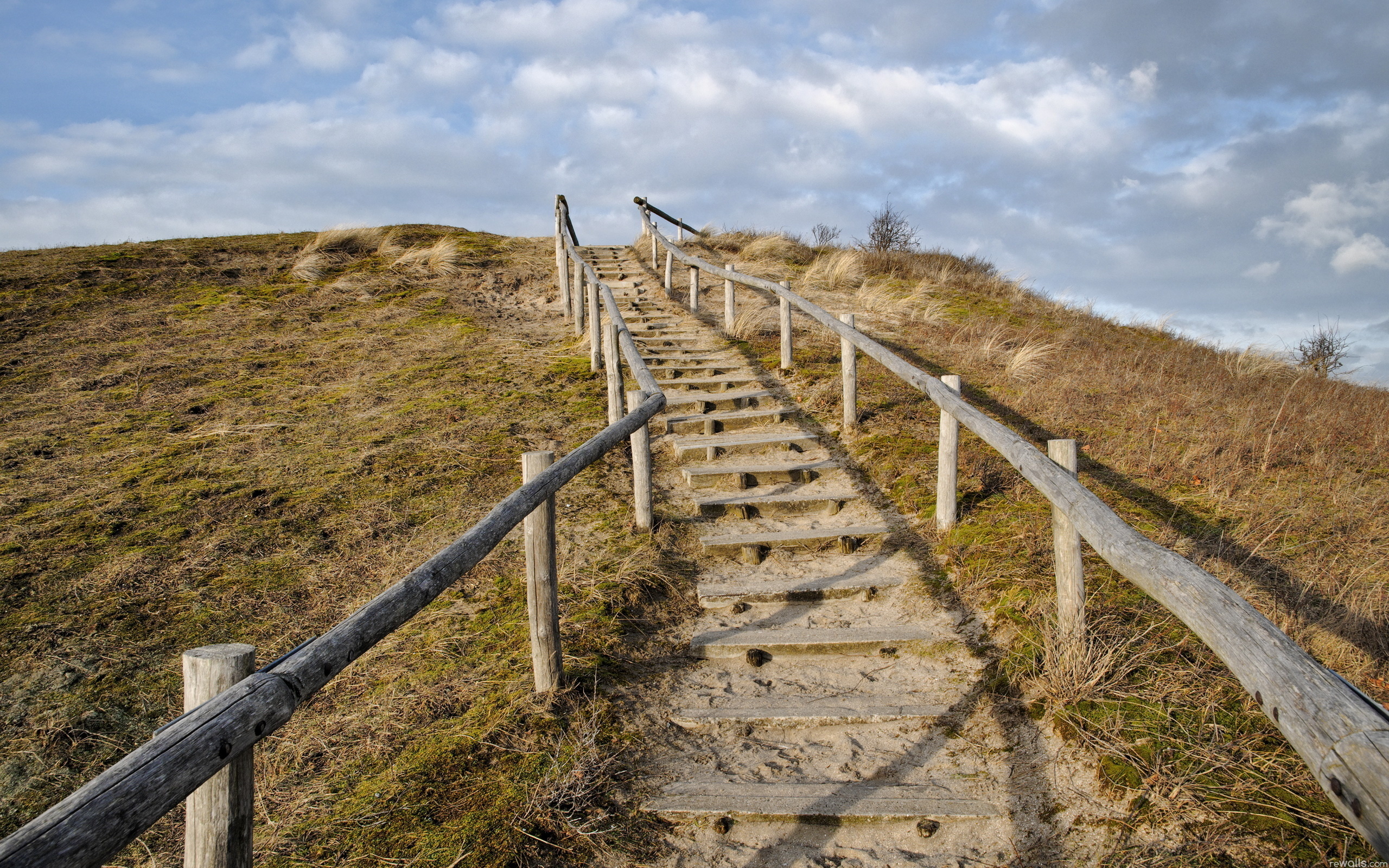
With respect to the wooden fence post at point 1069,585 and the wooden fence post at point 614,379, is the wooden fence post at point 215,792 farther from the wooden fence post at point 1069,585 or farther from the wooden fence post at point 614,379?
the wooden fence post at point 614,379

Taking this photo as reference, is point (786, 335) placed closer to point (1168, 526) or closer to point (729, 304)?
point (729, 304)

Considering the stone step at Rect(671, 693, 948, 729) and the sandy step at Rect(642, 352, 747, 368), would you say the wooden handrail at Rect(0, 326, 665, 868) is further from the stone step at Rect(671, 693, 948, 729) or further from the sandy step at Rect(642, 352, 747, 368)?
the sandy step at Rect(642, 352, 747, 368)

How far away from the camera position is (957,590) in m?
4.47

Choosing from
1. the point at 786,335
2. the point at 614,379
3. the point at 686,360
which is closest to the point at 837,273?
the point at 786,335

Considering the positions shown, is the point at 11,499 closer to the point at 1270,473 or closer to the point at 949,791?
the point at 949,791

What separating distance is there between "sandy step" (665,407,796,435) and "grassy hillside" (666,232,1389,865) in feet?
1.61

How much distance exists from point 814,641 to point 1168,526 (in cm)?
243

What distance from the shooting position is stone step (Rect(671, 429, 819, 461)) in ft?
22.4

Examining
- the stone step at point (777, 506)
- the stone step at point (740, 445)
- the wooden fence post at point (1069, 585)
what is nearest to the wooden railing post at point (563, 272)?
the stone step at point (740, 445)

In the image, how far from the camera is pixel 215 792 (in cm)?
170

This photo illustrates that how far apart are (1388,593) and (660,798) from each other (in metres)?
3.84

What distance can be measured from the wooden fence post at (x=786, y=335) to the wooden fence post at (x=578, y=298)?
365 cm

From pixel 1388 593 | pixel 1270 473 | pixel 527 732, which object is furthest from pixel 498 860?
pixel 1270 473

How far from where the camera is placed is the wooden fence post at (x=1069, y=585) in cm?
339
